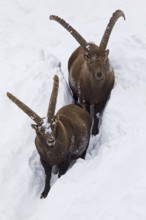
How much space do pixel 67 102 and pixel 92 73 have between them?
1880mm

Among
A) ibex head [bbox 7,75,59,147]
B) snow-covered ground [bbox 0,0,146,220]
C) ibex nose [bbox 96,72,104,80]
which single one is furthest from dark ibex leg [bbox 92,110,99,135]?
ibex head [bbox 7,75,59,147]

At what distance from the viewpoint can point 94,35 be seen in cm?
1412

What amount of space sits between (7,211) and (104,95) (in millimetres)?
3360

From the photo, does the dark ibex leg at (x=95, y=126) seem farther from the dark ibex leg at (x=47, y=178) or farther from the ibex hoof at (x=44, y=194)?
the ibex hoof at (x=44, y=194)

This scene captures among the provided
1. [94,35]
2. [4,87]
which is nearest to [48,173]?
[4,87]

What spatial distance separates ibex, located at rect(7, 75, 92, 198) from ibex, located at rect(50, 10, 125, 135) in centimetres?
41

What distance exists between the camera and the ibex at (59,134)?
836 cm

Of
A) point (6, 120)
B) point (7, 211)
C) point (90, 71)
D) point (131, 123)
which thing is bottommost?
point (7, 211)

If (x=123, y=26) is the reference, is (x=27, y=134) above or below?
below

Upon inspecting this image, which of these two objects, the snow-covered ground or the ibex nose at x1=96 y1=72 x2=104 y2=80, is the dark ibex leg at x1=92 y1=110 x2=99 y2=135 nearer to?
the snow-covered ground

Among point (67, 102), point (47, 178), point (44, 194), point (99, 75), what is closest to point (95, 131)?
point (67, 102)

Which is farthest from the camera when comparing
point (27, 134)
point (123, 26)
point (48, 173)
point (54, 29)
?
point (54, 29)

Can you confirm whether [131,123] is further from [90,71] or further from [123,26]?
[123,26]

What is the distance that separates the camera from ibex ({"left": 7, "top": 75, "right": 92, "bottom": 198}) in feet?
27.4
